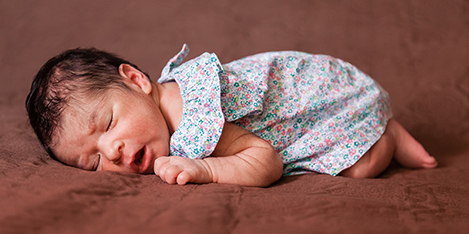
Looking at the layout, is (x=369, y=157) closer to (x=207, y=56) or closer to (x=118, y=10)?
(x=207, y=56)

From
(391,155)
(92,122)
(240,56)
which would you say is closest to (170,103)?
(92,122)

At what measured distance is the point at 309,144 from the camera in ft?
4.04

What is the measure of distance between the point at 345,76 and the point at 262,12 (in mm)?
908

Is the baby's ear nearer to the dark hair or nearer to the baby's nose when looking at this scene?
the dark hair

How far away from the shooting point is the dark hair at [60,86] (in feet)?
3.25

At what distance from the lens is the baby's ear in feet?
3.72

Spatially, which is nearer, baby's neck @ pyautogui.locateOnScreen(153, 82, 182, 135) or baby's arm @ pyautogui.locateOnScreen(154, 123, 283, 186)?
baby's arm @ pyautogui.locateOnScreen(154, 123, 283, 186)

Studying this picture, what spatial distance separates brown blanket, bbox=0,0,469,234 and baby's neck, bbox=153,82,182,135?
23cm

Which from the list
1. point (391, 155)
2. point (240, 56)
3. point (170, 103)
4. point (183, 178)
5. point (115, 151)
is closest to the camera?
point (183, 178)

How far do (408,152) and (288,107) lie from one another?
1.56ft

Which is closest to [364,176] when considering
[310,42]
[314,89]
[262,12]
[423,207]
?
[314,89]

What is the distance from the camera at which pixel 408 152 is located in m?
1.34

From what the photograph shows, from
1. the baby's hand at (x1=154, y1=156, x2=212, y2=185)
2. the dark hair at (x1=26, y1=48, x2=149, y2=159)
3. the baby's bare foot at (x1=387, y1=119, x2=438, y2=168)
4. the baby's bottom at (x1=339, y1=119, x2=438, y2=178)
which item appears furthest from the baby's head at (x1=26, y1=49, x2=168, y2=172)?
the baby's bare foot at (x1=387, y1=119, x2=438, y2=168)

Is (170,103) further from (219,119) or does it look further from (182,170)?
(182,170)
